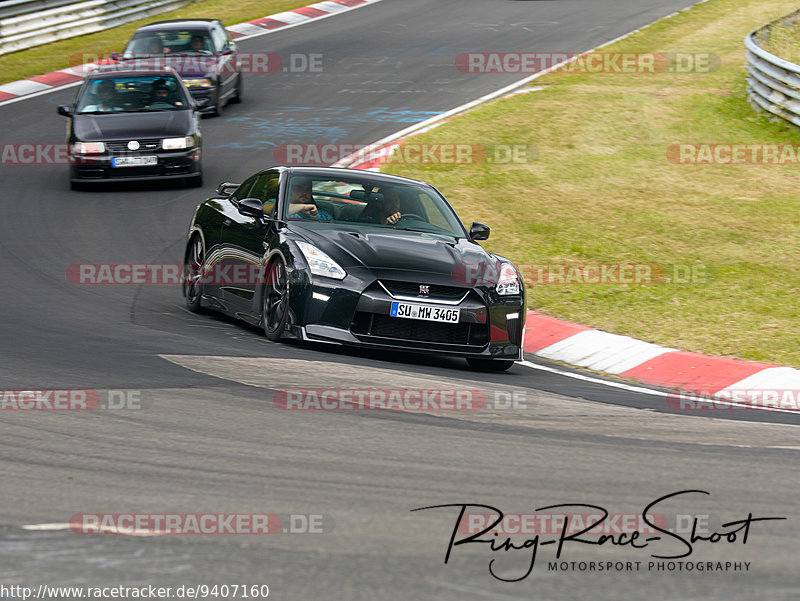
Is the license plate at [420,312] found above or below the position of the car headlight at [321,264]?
below

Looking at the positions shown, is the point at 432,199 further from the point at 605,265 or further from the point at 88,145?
the point at 88,145

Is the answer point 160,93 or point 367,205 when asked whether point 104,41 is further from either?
point 367,205

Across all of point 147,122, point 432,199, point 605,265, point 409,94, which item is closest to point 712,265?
point 605,265

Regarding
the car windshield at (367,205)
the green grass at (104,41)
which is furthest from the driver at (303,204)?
the green grass at (104,41)

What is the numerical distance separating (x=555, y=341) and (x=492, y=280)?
6.03ft

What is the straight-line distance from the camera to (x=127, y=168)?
16391mm

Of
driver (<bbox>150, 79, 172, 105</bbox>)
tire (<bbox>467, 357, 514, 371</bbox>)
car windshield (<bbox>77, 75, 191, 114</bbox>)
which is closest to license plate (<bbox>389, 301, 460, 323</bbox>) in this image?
tire (<bbox>467, 357, 514, 371</bbox>)

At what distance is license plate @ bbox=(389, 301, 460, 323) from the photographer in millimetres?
8648

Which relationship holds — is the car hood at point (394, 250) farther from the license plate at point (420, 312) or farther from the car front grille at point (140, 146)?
the car front grille at point (140, 146)

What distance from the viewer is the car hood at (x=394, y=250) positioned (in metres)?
8.87

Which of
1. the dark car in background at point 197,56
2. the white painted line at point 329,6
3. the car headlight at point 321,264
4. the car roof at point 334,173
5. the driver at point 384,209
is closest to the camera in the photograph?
the car headlight at point 321,264

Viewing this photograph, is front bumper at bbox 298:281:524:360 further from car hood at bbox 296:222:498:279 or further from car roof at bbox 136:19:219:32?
car roof at bbox 136:19:219:32

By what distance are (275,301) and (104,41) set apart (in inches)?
894

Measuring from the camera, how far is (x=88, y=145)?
1628cm
